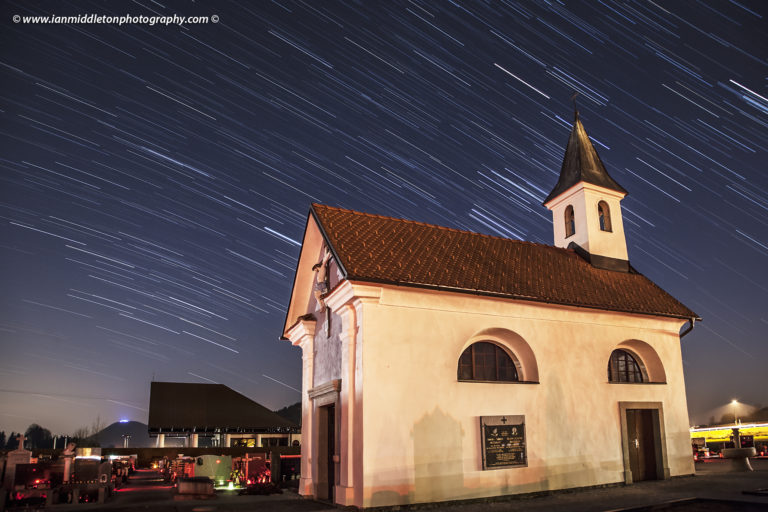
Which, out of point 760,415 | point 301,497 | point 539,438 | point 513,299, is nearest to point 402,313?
point 513,299

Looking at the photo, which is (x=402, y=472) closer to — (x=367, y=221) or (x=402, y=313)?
(x=402, y=313)

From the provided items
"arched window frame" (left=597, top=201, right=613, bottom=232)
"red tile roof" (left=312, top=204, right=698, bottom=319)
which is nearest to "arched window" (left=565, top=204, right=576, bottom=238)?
"arched window frame" (left=597, top=201, right=613, bottom=232)

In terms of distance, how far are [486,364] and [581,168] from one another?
34.6ft

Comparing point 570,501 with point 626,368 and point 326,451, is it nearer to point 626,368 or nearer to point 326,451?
point 626,368

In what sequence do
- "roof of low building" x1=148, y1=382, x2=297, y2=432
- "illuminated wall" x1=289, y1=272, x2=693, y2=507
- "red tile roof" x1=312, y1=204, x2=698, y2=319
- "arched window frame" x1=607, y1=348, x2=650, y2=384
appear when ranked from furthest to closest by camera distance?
"roof of low building" x1=148, y1=382, x2=297, y2=432 < "arched window frame" x1=607, y1=348, x2=650, y2=384 < "red tile roof" x1=312, y1=204, x2=698, y2=319 < "illuminated wall" x1=289, y1=272, x2=693, y2=507

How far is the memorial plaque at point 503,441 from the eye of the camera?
14.2 m

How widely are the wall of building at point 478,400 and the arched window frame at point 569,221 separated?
521cm

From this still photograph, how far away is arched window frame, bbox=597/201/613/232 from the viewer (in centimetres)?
2211

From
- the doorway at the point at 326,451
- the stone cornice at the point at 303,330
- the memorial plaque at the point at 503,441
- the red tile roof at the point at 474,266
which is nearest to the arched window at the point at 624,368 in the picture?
the red tile roof at the point at 474,266

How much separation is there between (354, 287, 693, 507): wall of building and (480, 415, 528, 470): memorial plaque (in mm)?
175

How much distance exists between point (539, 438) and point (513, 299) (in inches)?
148

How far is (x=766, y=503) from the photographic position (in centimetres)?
1195

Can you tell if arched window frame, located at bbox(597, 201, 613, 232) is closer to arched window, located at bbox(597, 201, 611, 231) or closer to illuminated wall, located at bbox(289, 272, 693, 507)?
arched window, located at bbox(597, 201, 611, 231)

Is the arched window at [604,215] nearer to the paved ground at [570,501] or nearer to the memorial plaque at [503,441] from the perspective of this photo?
the paved ground at [570,501]
